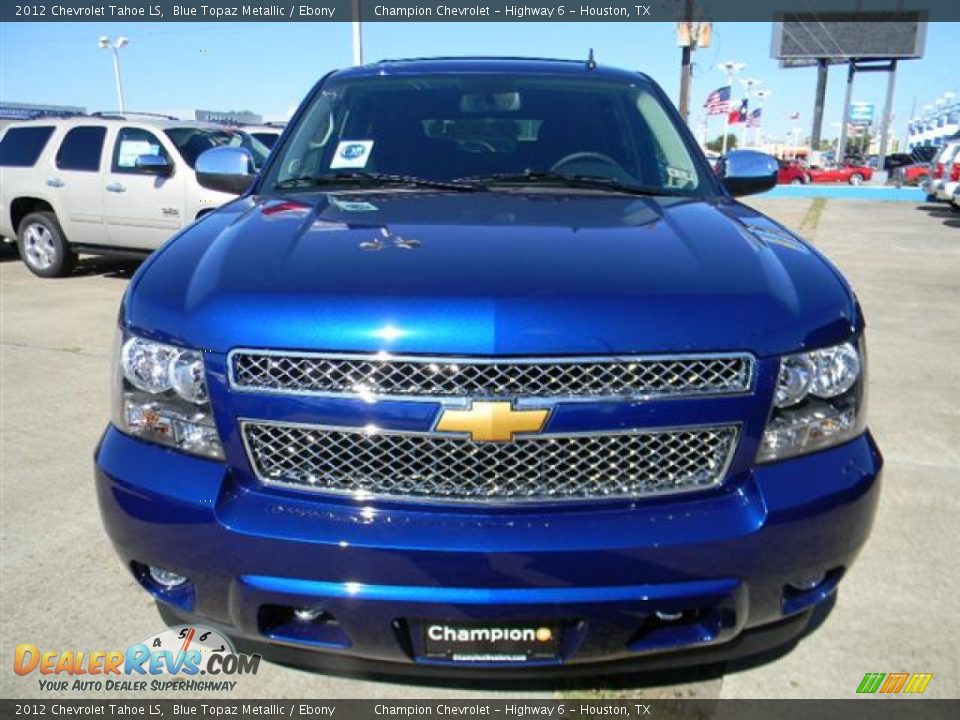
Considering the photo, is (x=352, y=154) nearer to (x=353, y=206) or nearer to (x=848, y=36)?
(x=353, y=206)

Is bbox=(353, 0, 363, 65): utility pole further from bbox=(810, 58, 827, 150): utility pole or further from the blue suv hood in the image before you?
bbox=(810, 58, 827, 150): utility pole

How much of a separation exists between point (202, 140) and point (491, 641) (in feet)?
28.9

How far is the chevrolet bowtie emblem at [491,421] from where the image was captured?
172 centimetres

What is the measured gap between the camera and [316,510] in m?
1.81

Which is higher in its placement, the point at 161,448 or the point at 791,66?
the point at 791,66

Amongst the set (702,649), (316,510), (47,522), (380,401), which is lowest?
(47,522)

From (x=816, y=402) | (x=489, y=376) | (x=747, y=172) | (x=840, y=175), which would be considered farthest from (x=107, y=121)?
(x=840, y=175)

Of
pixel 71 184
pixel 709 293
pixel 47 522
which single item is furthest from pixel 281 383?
pixel 71 184

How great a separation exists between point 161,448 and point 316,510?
454mm

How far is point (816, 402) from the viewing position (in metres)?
1.95

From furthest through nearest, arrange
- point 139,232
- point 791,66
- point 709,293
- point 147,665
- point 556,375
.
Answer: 1. point 791,66
2. point 139,232
3. point 147,665
4. point 709,293
5. point 556,375

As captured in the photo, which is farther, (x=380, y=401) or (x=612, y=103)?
(x=612, y=103)

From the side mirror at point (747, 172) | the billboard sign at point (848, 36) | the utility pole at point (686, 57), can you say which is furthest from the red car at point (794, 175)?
Result: the side mirror at point (747, 172)

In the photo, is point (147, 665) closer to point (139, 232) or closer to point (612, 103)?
point (612, 103)
